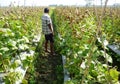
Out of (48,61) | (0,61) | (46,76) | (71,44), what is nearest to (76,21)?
(71,44)

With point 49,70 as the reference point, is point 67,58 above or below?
above

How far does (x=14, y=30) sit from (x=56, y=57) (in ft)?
10.9

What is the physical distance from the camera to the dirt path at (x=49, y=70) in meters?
6.56

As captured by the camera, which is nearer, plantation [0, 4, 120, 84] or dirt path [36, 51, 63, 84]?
plantation [0, 4, 120, 84]

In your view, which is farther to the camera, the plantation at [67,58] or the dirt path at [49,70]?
the dirt path at [49,70]

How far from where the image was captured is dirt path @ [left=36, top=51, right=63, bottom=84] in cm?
656

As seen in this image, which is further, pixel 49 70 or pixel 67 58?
pixel 49 70

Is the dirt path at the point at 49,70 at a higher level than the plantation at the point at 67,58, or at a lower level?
lower

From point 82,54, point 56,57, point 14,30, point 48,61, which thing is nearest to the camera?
point 82,54

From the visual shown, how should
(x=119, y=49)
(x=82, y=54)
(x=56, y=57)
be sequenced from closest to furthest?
(x=82, y=54), (x=119, y=49), (x=56, y=57)

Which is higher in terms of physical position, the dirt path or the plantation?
the plantation

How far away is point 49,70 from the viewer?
750 cm

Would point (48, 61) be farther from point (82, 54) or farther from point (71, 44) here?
point (82, 54)

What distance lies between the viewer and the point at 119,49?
24.3 feet
